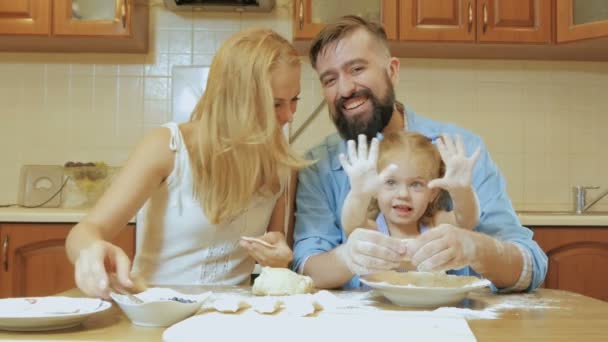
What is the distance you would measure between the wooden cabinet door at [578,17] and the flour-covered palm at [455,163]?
177 cm

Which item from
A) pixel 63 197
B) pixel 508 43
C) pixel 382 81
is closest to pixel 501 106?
pixel 508 43

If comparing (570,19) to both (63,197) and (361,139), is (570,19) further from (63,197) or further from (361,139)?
(63,197)

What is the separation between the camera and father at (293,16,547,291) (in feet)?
4.41

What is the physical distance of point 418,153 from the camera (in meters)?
1.56

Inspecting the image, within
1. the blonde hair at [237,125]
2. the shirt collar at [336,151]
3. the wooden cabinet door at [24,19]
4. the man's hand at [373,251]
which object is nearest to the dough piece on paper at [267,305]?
the man's hand at [373,251]

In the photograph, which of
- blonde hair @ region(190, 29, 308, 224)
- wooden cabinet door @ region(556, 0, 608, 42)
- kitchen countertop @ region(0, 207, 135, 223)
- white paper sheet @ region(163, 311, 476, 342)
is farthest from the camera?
wooden cabinet door @ region(556, 0, 608, 42)

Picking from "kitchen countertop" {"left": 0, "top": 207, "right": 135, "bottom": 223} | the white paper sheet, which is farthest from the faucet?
the white paper sheet

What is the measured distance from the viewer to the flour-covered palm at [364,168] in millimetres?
1206

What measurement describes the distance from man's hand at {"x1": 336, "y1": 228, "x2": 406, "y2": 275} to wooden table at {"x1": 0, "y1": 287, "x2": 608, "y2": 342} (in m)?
0.06

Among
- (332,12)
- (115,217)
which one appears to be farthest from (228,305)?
(332,12)

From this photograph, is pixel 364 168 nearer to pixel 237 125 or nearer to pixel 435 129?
pixel 237 125

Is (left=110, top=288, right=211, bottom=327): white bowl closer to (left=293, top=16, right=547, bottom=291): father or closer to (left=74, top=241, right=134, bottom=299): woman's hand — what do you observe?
(left=74, top=241, right=134, bottom=299): woman's hand

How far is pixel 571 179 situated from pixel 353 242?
7.14 feet

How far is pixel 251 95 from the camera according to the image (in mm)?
1446
